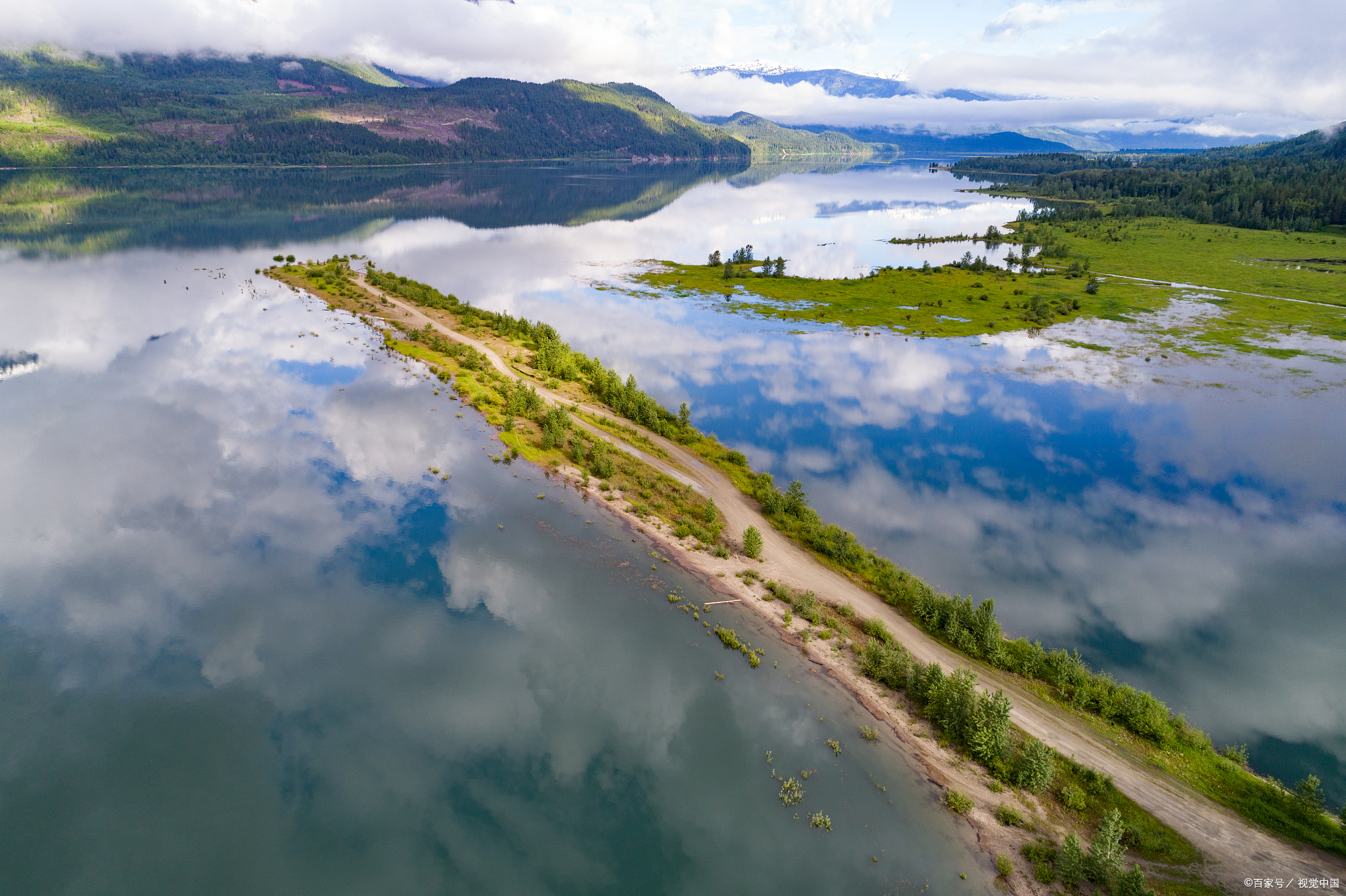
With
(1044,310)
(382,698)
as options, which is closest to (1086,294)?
(1044,310)

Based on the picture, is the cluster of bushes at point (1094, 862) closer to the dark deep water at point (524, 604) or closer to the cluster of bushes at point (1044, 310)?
the dark deep water at point (524, 604)

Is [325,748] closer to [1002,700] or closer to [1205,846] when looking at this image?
[1002,700]

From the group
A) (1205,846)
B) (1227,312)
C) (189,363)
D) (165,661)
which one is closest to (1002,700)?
(1205,846)

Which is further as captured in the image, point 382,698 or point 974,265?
point 974,265

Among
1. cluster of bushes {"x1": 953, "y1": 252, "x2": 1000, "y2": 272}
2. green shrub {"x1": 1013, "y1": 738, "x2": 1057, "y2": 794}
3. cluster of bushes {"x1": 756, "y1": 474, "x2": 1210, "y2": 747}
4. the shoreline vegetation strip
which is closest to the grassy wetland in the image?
cluster of bushes {"x1": 953, "y1": 252, "x2": 1000, "y2": 272}

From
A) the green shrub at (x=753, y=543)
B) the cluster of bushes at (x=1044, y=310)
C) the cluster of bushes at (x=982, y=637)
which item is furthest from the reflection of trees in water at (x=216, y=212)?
the cluster of bushes at (x=982, y=637)

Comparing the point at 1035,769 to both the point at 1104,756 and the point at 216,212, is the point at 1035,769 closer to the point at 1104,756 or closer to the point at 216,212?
the point at 1104,756
